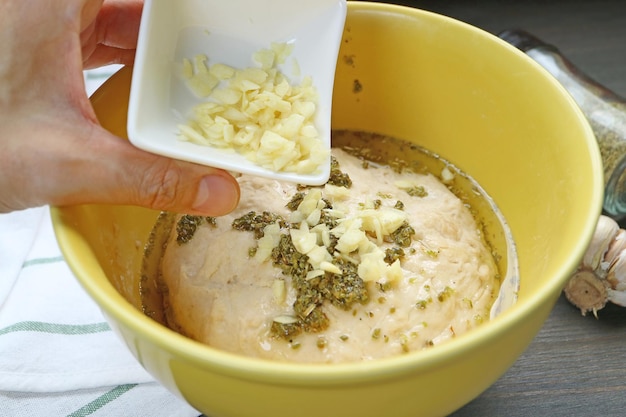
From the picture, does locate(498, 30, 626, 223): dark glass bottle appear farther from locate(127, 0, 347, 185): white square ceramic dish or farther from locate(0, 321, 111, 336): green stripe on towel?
locate(0, 321, 111, 336): green stripe on towel

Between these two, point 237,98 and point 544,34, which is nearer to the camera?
point 237,98

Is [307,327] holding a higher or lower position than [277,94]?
lower

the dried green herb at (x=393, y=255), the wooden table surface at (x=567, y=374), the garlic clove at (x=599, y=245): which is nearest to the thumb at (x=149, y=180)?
the dried green herb at (x=393, y=255)

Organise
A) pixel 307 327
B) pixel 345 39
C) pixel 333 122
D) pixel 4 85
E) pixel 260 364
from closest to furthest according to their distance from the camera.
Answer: pixel 260 364 → pixel 4 85 → pixel 307 327 → pixel 345 39 → pixel 333 122

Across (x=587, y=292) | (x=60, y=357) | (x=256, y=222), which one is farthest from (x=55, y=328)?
(x=587, y=292)

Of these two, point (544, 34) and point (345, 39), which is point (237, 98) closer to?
point (345, 39)

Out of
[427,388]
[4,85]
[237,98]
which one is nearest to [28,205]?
[4,85]

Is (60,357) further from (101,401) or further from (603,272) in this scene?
(603,272)
